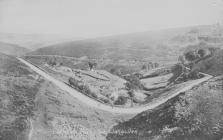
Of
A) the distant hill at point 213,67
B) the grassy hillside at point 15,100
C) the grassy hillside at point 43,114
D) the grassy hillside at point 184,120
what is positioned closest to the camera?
the grassy hillside at point 184,120

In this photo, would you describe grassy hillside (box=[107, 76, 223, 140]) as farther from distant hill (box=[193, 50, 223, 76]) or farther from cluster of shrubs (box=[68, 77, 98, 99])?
distant hill (box=[193, 50, 223, 76])

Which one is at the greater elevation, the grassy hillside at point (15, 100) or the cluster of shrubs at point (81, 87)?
the grassy hillside at point (15, 100)

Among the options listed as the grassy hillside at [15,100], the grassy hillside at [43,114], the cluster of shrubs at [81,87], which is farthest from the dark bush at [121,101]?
the grassy hillside at [15,100]

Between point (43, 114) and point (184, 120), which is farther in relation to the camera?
point (43, 114)

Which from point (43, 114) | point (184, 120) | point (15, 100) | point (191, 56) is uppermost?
point (15, 100)

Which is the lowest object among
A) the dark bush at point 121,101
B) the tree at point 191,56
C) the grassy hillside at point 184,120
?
the dark bush at point 121,101

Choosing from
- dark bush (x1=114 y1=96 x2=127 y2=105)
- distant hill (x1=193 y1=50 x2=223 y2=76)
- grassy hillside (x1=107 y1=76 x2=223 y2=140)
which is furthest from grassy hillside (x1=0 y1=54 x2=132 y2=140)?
distant hill (x1=193 y1=50 x2=223 y2=76)

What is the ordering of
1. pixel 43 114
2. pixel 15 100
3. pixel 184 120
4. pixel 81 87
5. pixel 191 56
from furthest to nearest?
1. pixel 191 56
2. pixel 81 87
3. pixel 15 100
4. pixel 43 114
5. pixel 184 120

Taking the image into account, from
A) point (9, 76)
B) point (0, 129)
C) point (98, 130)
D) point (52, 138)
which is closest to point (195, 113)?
point (98, 130)

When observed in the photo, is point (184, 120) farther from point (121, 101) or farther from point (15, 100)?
point (121, 101)

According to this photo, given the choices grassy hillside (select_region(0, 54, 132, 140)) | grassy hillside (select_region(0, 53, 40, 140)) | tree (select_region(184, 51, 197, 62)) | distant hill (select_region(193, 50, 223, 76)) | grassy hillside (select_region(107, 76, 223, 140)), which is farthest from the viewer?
tree (select_region(184, 51, 197, 62))

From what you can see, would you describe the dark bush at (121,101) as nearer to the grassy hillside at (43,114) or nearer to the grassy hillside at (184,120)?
the grassy hillside at (43,114)

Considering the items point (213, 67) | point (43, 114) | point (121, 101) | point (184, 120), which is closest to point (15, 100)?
point (43, 114)
